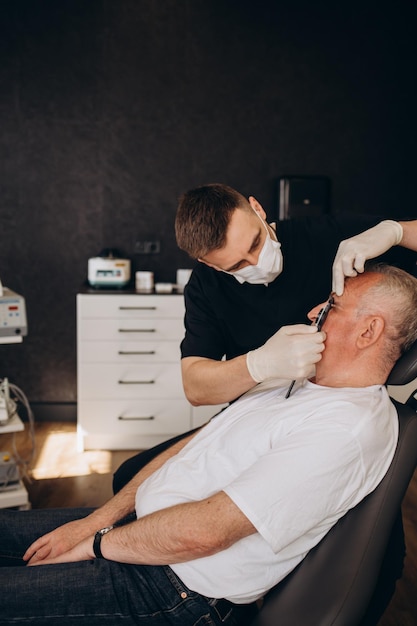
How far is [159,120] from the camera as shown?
3.55 meters

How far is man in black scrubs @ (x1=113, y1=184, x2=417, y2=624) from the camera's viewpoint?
1277 millimetres

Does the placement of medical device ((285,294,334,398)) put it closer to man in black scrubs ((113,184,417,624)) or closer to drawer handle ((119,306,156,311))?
man in black scrubs ((113,184,417,624))

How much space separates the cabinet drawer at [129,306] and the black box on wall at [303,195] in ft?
2.66

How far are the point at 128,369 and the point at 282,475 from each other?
2.25 meters

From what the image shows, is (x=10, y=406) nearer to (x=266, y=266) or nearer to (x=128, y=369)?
(x=128, y=369)

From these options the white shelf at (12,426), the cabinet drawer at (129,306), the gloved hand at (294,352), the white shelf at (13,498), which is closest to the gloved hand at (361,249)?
the gloved hand at (294,352)

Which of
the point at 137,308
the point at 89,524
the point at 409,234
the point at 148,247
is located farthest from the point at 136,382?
the point at 409,234

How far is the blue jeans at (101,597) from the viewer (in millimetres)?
1092

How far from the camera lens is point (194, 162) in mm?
3594

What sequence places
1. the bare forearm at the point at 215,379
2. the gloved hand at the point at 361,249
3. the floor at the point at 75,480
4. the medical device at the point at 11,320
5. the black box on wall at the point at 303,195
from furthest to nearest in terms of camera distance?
the black box on wall at the point at 303,195
the medical device at the point at 11,320
the floor at the point at 75,480
the bare forearm at the point at 215,379
the gloved hand at the point at 361,249

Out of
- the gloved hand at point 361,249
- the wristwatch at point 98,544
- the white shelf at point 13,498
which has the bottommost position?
the white shelf at point 13,498

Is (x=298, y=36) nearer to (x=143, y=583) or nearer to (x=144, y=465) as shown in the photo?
(x=144, y=465)

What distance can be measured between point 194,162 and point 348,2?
1.27 m

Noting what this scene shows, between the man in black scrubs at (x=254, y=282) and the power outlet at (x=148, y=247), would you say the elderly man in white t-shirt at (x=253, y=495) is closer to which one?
the man in black scrubs at (x=254, y=282)
